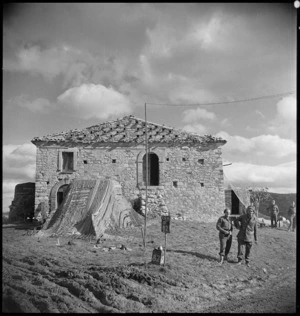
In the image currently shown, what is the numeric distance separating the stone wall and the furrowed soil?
5229 millimetres

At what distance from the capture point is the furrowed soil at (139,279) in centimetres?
525

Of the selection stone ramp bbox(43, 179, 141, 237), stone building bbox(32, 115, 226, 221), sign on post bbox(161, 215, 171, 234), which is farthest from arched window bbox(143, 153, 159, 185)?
sign on post bbox(161, 215, 171, 234)

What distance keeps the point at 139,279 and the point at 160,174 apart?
8688 mm

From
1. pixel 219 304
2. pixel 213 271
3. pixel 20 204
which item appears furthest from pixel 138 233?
pixel 20 204

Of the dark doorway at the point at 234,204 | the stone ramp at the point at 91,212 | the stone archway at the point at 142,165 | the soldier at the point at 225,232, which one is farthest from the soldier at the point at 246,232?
the dark doorway at the point at 234,204

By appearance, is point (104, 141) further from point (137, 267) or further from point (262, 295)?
point (262, 295)

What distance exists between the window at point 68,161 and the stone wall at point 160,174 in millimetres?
216

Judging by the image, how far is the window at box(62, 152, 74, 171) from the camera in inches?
565

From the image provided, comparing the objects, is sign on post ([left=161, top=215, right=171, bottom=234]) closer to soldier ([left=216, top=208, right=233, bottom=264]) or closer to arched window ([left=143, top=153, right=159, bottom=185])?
soldier ([left=216, top=208, right=233, bottom=264])

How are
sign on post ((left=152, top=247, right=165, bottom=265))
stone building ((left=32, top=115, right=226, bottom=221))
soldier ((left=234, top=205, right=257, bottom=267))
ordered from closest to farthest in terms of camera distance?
sign on post ((left=152, top=247, right=165, bottom=265)), soldier ((left=234, top=205, right=257, bottom=267)), stone building ((left=32, top=115, right=226, bottom=221))

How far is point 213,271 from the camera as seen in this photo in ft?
22.4

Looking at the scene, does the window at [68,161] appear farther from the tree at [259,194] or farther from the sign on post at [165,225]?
the tree at [259,194]

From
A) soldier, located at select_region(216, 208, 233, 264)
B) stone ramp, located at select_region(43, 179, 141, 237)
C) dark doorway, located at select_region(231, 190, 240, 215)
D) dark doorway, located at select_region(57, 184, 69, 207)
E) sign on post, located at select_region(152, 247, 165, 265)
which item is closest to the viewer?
sign on post, located at select_region(152, 247, 165, 265)

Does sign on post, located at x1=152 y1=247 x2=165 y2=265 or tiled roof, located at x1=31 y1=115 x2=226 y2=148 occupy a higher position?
tiled roof, located at x1=31 y1=115 x2=226 y2=148
